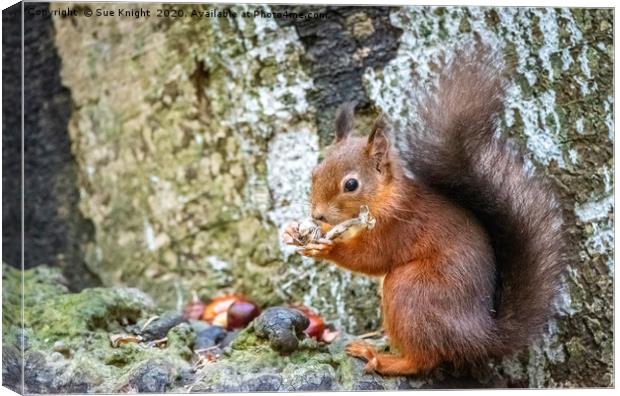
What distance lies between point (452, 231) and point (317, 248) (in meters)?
0.33

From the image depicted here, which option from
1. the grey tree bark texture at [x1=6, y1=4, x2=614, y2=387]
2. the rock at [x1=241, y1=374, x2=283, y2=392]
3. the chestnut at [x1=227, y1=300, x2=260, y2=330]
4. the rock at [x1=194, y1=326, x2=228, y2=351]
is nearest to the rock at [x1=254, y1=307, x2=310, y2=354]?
the rock at [x1=241, y1=374, x2=283, y2=392]

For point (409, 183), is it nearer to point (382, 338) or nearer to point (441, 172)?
point (441, 172)

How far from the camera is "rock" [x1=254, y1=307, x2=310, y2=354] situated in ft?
7.85

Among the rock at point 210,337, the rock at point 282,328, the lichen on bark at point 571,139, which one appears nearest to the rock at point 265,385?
the rock at point 282,328

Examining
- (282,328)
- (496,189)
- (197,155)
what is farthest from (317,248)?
(197,155)

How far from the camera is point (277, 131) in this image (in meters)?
3.18

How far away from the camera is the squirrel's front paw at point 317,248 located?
238cm

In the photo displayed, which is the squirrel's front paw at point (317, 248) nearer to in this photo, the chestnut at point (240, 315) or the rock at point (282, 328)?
the rock at point (282, 328)

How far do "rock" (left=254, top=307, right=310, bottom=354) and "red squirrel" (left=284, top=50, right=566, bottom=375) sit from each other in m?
0.18

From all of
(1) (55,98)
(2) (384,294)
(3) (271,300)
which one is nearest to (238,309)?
(3) (271,300)

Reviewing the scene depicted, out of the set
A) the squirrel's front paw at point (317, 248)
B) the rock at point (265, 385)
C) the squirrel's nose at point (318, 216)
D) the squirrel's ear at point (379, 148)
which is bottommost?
the rock at point (265, 385)

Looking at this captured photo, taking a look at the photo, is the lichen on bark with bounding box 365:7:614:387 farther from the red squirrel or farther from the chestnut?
the chestnut

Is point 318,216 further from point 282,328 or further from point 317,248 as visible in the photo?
point 282,328

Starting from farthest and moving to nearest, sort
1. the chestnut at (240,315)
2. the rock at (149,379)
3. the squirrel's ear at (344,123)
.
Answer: the chestnut at (240,315) → the squirrel's ear at (344,123) → the rock at (149,379)
